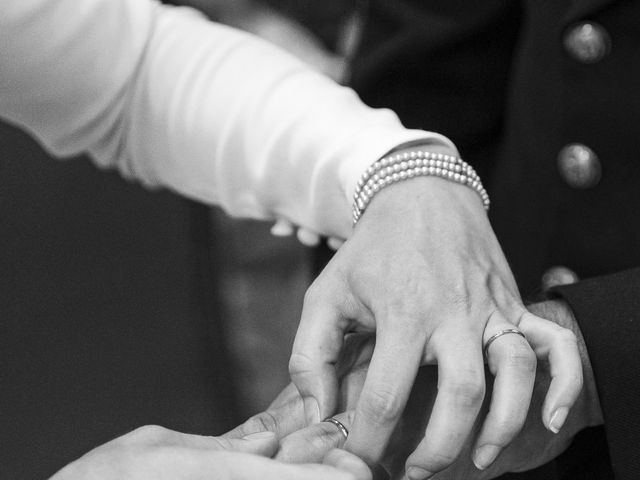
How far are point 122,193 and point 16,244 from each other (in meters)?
0.26

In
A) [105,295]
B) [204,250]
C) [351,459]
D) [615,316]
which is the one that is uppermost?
[615,316]

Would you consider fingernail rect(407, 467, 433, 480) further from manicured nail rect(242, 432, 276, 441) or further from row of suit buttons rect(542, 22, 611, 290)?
row of suit buttons rect(542, 22, 611, 290)

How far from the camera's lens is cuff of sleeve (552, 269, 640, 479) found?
734 millimetres

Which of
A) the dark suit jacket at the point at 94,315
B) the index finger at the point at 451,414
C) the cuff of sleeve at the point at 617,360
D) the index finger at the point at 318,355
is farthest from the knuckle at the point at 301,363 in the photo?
the dark suit jacket at the point at 94,315

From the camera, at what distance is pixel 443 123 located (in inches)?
46.7

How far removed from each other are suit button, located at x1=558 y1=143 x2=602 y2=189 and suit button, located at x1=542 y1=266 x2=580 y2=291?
103 mm

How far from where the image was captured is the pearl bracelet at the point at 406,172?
83 centimetres

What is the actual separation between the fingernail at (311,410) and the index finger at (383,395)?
56mm

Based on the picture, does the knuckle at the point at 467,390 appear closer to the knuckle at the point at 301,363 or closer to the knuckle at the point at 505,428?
the knuckle at the point at 505,428

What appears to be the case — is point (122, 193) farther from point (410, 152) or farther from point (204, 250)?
point (410, 152)

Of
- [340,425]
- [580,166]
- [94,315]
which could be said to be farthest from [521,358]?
[94,315]

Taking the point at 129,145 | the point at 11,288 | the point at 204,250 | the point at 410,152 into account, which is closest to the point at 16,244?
the point at 11,288

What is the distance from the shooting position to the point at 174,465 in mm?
579

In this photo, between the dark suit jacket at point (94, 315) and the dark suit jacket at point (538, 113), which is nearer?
the dark suit jacket at point (538, 113)
